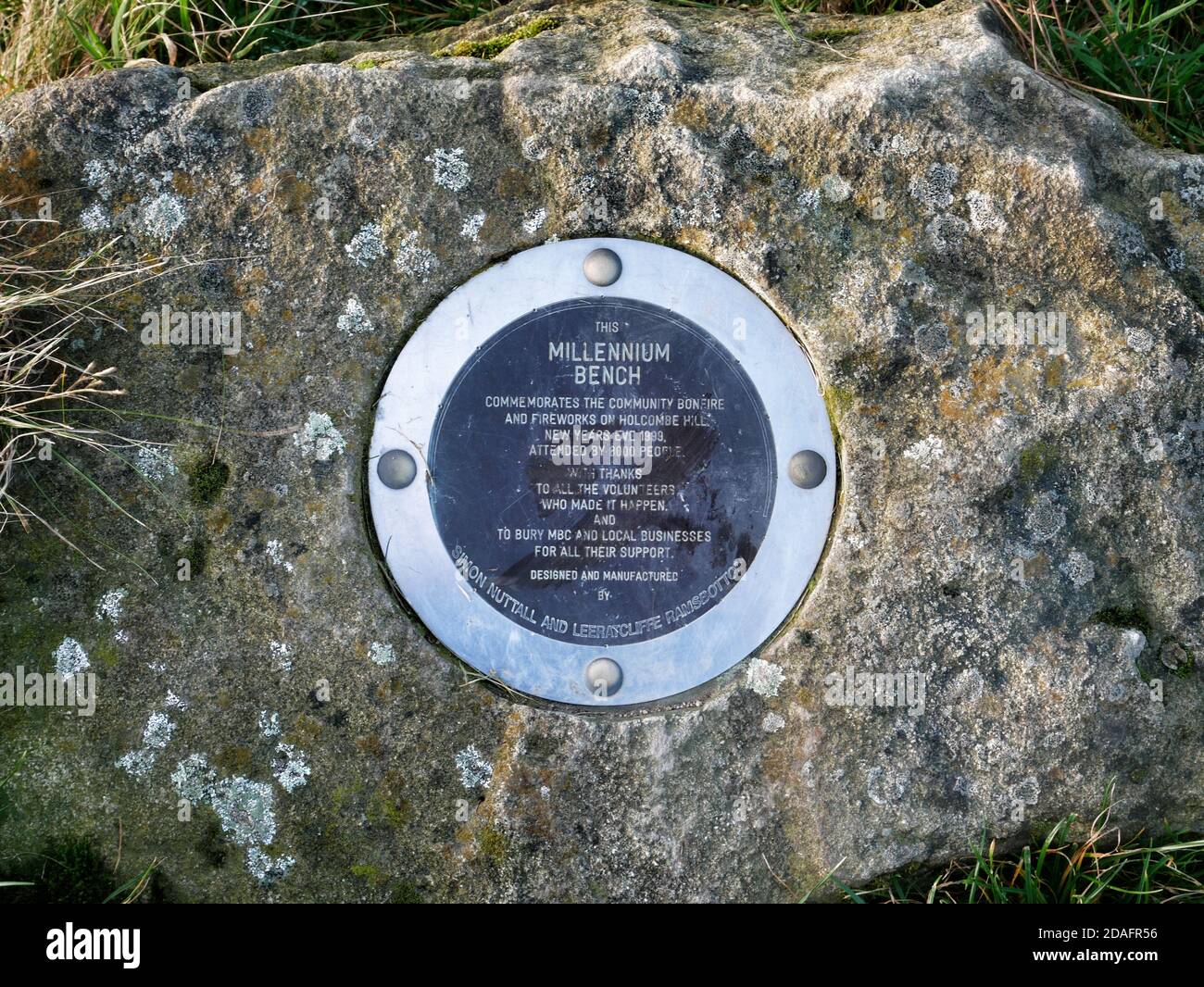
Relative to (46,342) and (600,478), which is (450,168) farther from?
(46,342)

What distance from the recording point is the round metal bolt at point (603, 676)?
248cm

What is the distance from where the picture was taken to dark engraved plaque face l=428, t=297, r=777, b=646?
98.4 inches

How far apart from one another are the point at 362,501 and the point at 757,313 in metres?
1.08

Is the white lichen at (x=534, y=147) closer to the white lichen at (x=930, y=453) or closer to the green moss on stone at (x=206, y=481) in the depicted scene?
the green moss on stone at (x=206, y=481)

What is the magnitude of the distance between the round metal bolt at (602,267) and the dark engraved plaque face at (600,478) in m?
0.15

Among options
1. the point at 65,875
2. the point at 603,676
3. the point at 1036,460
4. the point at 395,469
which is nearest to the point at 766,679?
the point at 603,676

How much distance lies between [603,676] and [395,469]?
709 millimetres

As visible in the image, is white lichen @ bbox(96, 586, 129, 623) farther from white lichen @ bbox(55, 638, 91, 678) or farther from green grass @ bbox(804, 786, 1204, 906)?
green grass @ bbox(804, 786, 1204, 906)

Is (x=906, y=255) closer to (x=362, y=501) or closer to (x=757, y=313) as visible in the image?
(x=757, y=313)

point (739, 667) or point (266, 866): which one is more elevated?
point (739, 667)

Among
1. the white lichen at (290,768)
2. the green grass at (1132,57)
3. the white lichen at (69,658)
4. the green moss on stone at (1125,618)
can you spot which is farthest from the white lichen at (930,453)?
the white lichen at (69,658)

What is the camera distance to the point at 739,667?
8.20 feet

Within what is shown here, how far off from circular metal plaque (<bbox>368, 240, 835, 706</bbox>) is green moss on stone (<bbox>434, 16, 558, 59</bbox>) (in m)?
0.73
